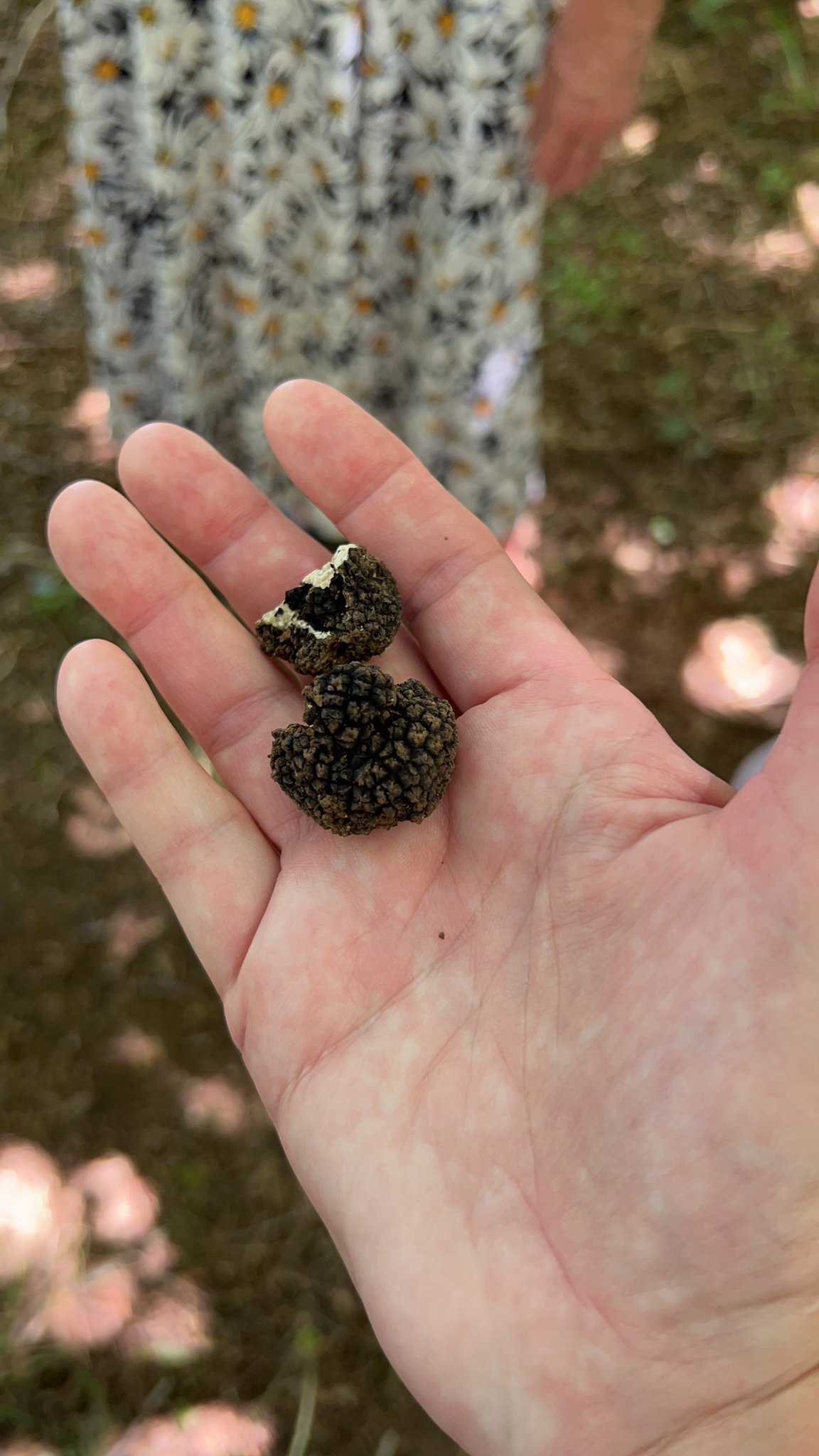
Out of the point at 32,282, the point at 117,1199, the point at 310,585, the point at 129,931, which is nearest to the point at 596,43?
the point at 310,585

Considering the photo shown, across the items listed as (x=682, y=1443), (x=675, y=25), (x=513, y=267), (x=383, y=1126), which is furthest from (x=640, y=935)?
(x=675, y=25)

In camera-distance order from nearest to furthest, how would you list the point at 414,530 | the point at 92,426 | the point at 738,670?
the point at 414,530 → the point at 738,670 → the point at 92,426

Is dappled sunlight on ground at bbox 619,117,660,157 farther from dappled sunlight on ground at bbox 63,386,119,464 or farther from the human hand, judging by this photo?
the human hand

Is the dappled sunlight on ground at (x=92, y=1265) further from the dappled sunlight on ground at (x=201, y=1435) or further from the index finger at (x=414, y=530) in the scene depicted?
the index finger at (x=414, y=530)

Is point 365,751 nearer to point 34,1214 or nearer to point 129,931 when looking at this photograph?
point 129,931

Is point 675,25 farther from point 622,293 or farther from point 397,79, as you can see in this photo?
point 397,79

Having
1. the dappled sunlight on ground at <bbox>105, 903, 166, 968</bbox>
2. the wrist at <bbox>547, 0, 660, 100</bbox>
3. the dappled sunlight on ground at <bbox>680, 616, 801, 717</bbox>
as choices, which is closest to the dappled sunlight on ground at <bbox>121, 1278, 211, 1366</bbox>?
the dappled sunlight on ground at <bbox>105, 903, 166, 968</bbox>

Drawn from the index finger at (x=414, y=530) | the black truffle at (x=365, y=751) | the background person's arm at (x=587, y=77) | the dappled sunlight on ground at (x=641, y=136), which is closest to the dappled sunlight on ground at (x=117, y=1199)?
the black truffle at (x=365, y=751)
